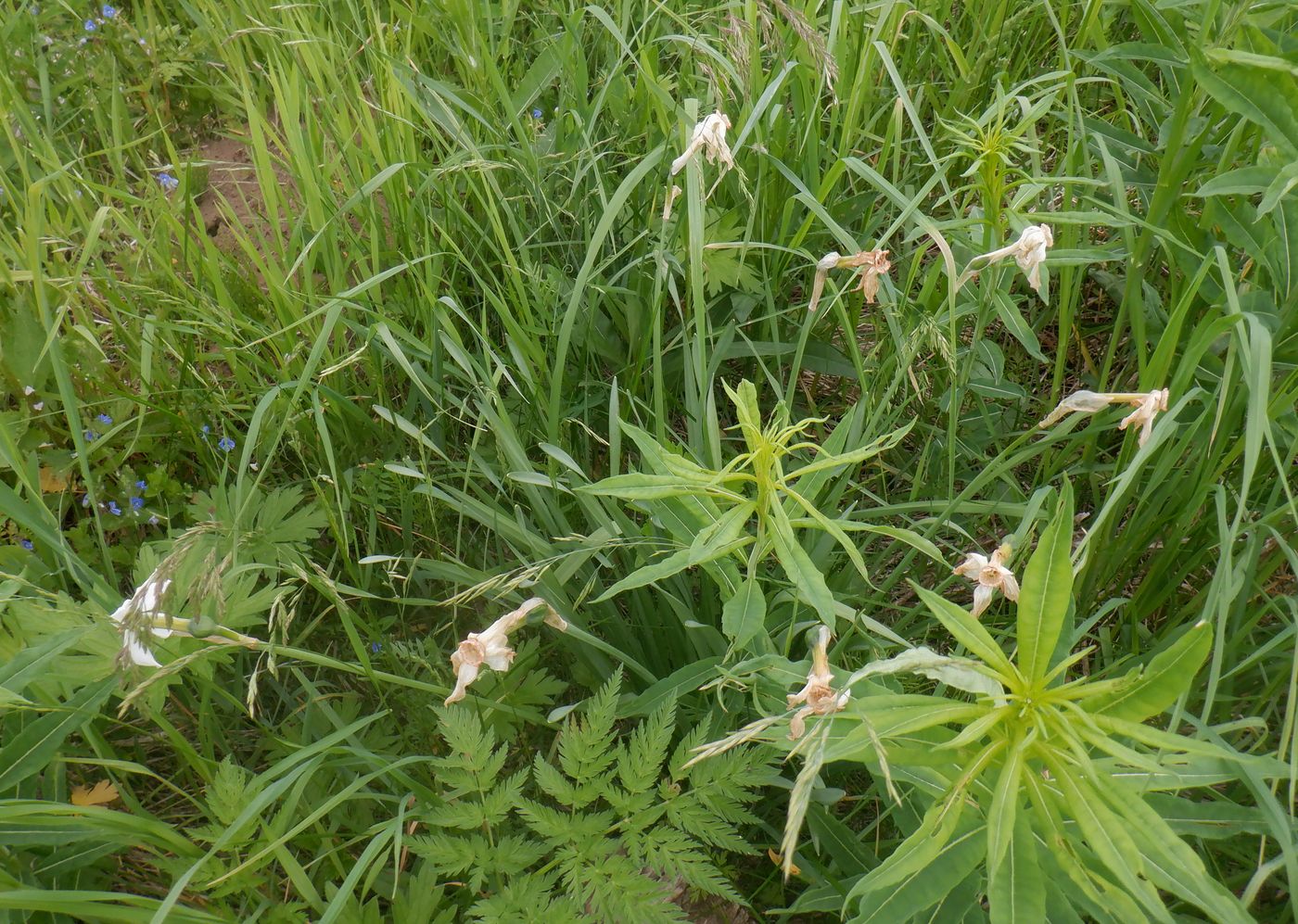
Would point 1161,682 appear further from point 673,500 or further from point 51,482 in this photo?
point 51,482

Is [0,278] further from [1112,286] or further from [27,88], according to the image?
[1112,286]

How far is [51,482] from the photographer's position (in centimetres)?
207

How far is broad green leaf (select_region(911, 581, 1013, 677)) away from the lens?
1104 millimetres

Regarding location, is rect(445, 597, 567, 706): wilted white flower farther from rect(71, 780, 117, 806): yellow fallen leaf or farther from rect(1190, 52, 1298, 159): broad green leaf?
rect(1190, 52, 1298, 159): broad green leaf

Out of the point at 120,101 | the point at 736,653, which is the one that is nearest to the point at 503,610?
the point at 736,653

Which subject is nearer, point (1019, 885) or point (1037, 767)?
point (1019, 885)

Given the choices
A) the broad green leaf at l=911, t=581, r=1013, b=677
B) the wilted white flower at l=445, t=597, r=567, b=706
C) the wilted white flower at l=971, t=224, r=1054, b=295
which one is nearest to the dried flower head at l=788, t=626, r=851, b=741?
the broad green leaf at l=911, t=581, r=1013, b=677

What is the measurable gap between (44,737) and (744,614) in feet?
3.36

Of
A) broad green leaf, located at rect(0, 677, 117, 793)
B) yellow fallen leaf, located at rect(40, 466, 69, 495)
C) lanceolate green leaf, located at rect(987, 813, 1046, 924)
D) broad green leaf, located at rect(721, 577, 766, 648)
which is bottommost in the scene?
lanceolate green leaf, located at rect(987, 813, 1046, 924)

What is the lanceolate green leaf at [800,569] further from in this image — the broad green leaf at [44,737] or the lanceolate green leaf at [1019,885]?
the broad green leaf at [44,737]

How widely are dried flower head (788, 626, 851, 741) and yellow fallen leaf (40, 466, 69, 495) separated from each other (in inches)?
67.7

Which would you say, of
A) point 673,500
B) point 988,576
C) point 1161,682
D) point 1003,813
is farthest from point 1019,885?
point 673,500

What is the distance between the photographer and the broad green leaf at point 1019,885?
104 centimetres

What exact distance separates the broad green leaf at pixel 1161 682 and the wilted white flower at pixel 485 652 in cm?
72
